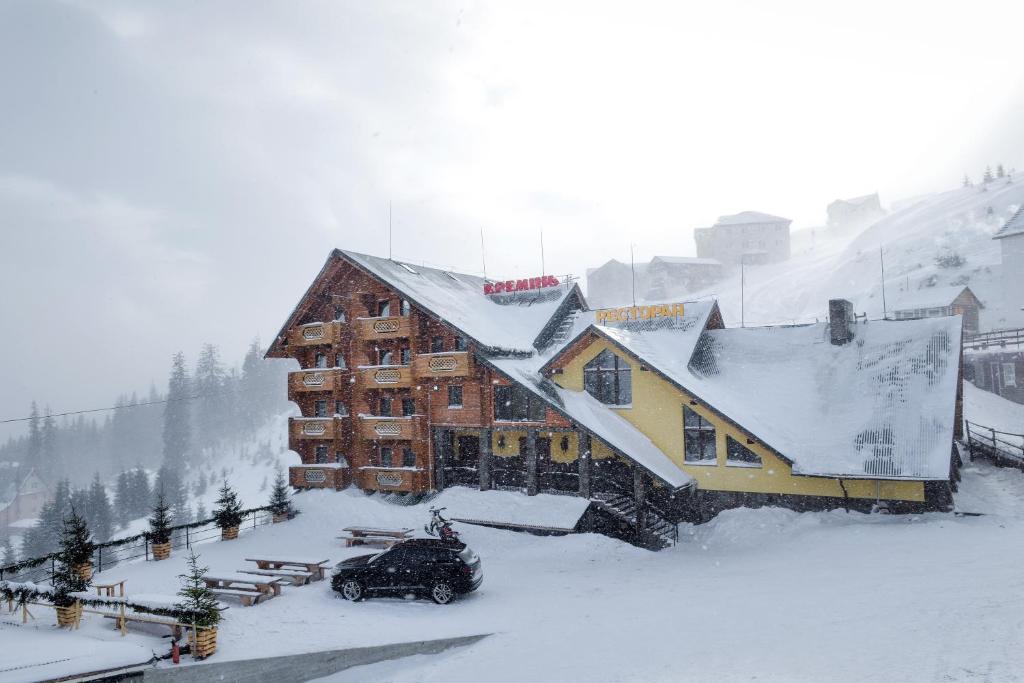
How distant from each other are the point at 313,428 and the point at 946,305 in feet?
188

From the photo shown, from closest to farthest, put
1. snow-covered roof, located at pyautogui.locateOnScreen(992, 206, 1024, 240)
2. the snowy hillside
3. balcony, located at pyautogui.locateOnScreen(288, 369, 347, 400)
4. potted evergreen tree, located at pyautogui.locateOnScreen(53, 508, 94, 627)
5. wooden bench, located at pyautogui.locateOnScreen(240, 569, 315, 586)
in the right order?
1. potted evergreen tree, located at pyautogui.locateOnScreen(53, 508, 94, 627)
2. wooden bench, located at pyautogui.locateOnScreen(240, 569, 315, 586)
3. balcony, located at pyautogui.locateOnScreen(288, 369, 347, 400)
4. snow-covered roof, located at pyautogui.locateOnScreen(992, 206, 1024, 240)
5. the snowy hillside

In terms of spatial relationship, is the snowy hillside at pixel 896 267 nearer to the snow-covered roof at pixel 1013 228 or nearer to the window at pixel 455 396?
the snow-covered roof at pixel 1013 228

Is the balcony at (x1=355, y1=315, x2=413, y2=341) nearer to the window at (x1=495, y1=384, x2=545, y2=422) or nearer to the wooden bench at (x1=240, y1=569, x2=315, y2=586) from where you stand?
the window at (x1=495, y1=384, x2=545, y2=422)

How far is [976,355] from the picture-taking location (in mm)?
47500

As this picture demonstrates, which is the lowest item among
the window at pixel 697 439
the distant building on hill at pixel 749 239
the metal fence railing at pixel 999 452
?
the metal fence railing at pixel 999 452

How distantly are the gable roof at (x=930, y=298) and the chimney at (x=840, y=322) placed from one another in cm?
3949

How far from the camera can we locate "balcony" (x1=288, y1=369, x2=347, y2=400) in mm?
33375

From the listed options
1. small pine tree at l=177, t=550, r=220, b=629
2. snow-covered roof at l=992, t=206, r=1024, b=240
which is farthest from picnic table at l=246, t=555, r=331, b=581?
snow-covered roof at l=992, t=206, r=1024, b=240

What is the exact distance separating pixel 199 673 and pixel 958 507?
24526 millimetres

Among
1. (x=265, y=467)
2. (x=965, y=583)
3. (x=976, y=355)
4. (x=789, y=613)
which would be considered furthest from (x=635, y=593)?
(x=265, y=467)

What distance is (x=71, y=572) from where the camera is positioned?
18.6 meters

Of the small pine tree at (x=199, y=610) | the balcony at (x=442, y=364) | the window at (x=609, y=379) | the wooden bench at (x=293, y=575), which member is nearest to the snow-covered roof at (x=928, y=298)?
the window at (x=609, y=379)

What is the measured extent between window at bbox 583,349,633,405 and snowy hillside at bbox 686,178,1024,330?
168ft

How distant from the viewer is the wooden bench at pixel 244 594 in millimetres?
18562
